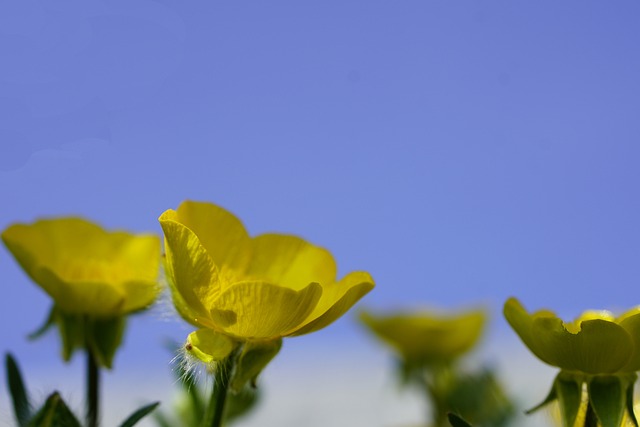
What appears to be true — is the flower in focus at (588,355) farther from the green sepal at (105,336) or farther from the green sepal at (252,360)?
the green sepal at (105,336)

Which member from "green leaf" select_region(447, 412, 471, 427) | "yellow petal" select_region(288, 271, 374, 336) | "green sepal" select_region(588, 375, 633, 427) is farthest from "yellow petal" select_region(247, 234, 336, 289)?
"green sepal" select_region(588, 375, 633, 427)

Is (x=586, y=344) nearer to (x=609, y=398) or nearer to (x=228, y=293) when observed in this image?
(x=609, y=398)

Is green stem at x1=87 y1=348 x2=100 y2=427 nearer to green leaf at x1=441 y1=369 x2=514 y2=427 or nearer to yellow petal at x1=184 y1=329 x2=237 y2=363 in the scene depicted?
yellow petal at x1=184 y1=329 x2=237 y2=363

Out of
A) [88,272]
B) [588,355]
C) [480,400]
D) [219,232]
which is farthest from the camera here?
[480,400]

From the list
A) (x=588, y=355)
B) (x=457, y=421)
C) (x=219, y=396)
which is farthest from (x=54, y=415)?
(x=588, y=355)

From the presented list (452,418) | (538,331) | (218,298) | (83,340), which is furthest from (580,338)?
(83,340)

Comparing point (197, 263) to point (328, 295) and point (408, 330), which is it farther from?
point (408, 330)
